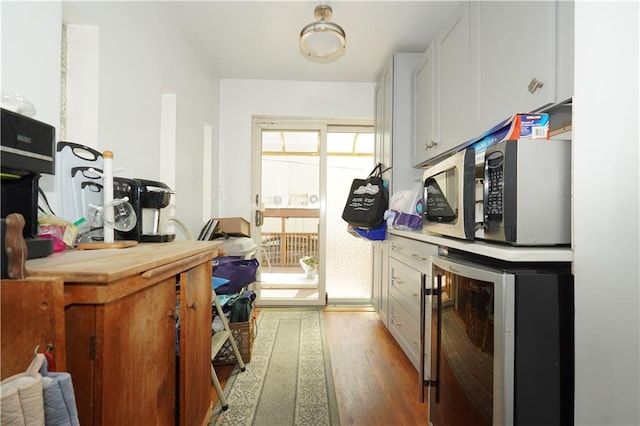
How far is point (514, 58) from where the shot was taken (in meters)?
1.32

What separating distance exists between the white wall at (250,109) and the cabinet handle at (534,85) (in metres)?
2.30

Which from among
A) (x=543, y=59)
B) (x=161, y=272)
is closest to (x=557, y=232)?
(x=543, y=59)

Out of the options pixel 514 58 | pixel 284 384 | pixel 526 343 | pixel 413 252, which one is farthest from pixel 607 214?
pixel 284 384

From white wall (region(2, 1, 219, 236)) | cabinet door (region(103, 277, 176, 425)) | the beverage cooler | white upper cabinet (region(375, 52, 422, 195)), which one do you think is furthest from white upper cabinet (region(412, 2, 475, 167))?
white wall (region(2, 1, 219, 236))

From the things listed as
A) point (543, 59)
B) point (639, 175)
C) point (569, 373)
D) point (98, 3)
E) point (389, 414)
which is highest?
point (98, 3)

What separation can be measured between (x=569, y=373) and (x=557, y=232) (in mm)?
410

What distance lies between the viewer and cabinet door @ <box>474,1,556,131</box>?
113 cm

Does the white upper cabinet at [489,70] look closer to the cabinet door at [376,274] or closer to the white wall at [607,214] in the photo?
the white wall at [607,214]

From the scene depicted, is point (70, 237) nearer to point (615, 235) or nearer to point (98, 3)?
point (98, 3)

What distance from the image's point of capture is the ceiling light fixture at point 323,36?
1.92 metres

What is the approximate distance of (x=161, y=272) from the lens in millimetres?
882

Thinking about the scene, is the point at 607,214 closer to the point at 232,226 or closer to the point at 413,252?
→ the point at 413,252

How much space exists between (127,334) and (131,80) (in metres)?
1.43

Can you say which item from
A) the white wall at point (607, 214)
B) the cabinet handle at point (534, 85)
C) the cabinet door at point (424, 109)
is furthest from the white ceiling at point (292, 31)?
the white wall at point (607, 214)
